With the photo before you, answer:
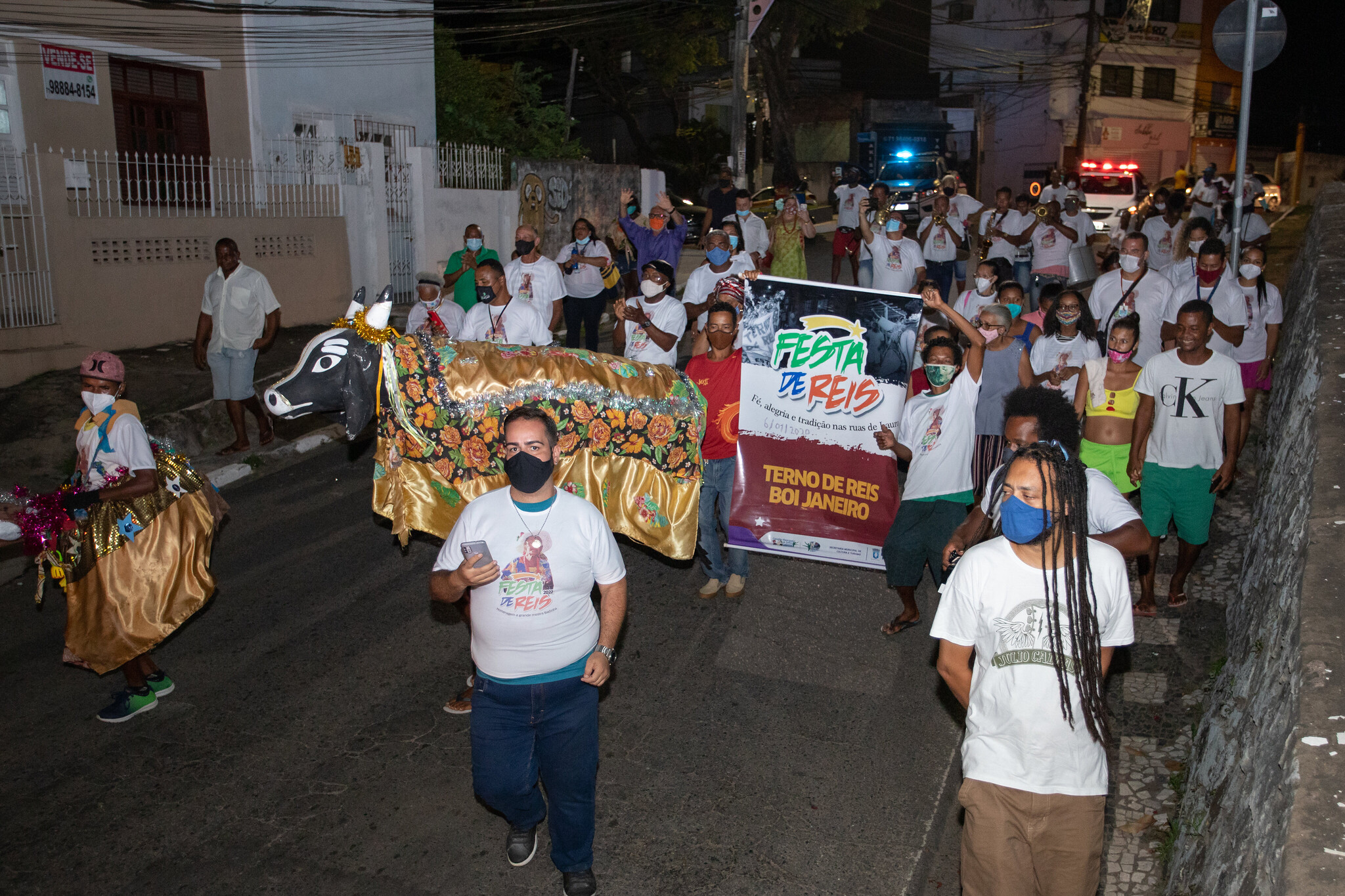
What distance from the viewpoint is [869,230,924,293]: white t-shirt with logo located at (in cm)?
1283

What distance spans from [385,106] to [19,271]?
10.2 metres

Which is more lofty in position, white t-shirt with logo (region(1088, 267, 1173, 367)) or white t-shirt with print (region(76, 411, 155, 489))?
white t-shirt with logo (region(1088, 267, 1173, 367))

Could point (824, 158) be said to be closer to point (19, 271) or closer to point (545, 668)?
point (19, 271)

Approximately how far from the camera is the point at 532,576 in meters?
4.06

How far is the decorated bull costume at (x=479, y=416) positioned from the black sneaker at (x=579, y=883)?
2172 millimetres

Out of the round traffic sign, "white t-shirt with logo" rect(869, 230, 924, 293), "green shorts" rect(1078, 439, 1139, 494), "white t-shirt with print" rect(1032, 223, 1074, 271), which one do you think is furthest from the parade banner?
"white t-shirt with print" rect(1032, 223, 1074, 271)

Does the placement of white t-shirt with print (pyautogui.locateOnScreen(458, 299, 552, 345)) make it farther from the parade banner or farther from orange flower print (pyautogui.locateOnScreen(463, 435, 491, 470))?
orange flower print (pyautogui.locateOnScreen(463, 435, 491, 470))

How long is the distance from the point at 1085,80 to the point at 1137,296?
116 feet

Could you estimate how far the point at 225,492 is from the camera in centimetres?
933

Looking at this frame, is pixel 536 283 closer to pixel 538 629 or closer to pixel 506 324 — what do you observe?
pixel 506 324

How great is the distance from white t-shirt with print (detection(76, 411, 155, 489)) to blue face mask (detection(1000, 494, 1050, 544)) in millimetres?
4005

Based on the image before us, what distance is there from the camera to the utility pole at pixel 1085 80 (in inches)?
1577

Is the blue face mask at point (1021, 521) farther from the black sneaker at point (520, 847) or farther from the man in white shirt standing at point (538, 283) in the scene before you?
the man in white shirt standing at point (538, 283)

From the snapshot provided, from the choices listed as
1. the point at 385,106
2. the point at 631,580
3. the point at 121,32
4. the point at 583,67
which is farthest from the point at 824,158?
the point at 631,580
